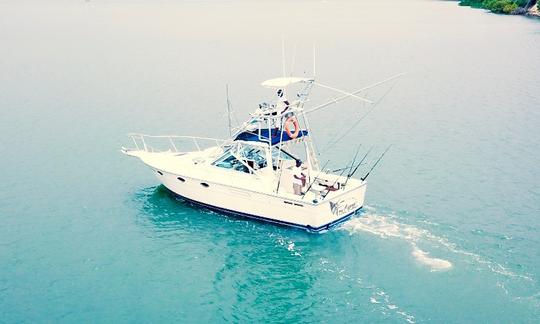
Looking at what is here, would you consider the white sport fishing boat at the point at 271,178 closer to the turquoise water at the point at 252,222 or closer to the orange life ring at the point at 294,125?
the orange life ring at the point at 294,125

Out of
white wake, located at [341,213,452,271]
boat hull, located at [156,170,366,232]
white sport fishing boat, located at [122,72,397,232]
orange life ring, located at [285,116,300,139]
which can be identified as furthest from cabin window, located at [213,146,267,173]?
white wake, located at [341,213,452,271]

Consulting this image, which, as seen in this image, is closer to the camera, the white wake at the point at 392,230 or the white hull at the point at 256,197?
the white wake at the point at 392,230

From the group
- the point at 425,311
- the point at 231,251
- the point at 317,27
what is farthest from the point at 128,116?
the point at 317,27

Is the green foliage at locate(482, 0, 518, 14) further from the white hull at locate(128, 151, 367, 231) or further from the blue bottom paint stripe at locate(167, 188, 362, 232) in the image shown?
the blue bottom paint stripe at locate(167, 188, 362, 232)

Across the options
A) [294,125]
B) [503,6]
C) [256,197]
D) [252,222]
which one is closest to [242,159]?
[256,197]

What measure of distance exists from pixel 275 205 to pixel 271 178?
1.58m

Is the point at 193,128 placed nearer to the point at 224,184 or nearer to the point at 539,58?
the point at 224,184

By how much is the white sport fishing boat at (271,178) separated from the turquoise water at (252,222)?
87 centimetres

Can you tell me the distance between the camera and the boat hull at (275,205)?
2461 centimetres

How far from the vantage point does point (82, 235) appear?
84.8 feet

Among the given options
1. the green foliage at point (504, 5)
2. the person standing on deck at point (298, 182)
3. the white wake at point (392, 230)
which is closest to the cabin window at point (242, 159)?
the person standing on deck at point (298, 182)

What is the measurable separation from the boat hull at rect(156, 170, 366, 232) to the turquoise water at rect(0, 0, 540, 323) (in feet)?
1.88

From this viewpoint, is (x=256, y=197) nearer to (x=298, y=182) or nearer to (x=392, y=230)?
(x=298, y=182)

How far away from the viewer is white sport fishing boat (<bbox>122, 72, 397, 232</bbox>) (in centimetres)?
2495
